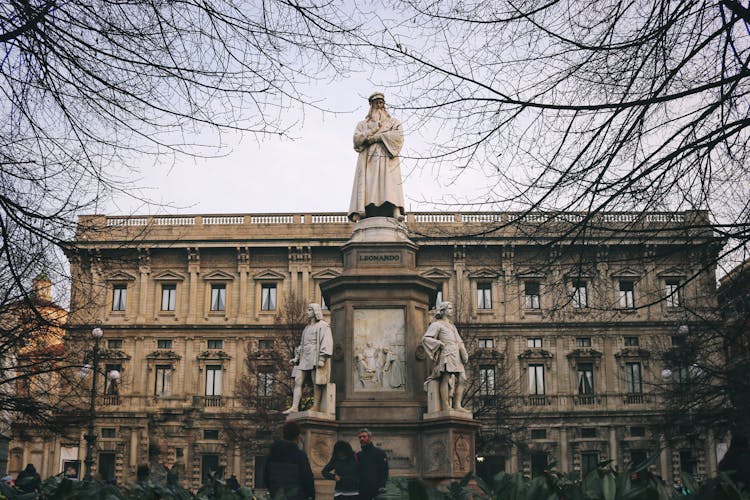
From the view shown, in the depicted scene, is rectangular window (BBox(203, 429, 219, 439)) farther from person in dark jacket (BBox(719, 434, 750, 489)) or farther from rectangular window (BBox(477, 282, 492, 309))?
person in dark jacket (BBox(719, 434, 750, 489))

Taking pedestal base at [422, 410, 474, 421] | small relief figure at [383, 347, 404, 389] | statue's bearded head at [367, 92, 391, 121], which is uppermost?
statue's bearded head at [367, 92, 391, 121]

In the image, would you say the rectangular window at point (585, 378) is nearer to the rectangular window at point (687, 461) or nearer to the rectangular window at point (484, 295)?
the rectangular window at point (687, 461)

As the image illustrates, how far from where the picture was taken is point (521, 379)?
1957 inches

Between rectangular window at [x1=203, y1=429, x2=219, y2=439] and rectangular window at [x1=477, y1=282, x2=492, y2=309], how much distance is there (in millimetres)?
16812

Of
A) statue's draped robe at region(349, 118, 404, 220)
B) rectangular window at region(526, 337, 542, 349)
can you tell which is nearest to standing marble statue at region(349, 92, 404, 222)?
statue's draped robe at region(349, 118, 404, 220)

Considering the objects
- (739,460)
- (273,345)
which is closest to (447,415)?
(739,460)

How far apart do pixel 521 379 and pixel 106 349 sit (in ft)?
79.3

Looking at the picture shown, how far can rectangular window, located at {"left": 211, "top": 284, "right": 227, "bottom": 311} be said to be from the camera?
172 ft

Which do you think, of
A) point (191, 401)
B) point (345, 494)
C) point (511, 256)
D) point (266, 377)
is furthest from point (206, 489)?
point (191, 401)

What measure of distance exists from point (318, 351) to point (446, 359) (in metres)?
2.20

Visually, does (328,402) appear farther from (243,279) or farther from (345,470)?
(243,279)

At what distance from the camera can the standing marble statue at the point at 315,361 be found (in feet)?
48.7

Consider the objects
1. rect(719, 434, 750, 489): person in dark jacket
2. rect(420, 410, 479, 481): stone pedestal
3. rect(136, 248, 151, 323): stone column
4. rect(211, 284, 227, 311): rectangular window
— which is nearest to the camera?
rect(719, 434, 750, 489): person in dark jacket

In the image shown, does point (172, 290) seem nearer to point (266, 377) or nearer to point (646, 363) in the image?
point (266, 377)
